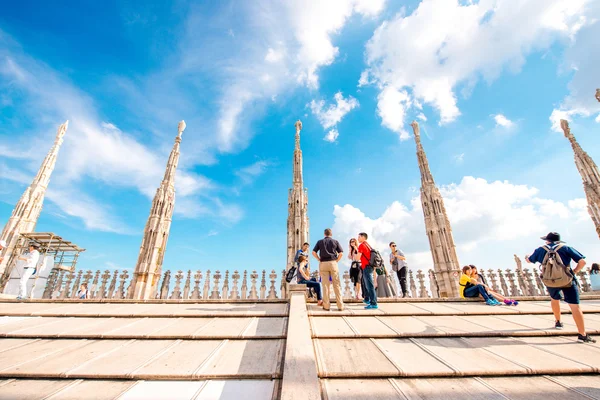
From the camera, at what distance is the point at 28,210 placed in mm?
17516

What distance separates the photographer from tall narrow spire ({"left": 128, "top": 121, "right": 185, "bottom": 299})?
532 inches

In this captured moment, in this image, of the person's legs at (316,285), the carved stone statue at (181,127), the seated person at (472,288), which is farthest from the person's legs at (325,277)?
the carved stone statue at (181,127)

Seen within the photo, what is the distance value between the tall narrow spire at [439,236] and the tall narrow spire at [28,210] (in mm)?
25342

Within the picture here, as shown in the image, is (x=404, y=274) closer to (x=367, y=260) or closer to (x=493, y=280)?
(x=367, y=260)

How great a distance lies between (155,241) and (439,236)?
1703cm

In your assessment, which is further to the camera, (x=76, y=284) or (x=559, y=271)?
(x=76, y=284)

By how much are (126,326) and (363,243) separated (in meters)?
5.04

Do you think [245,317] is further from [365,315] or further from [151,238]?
[151,238]

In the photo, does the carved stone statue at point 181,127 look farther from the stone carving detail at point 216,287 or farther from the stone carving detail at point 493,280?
the stone carving detail at point 493,280

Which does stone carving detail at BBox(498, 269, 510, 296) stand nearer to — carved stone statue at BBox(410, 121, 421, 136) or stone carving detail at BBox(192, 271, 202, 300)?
carved stone statue at BBox(410, 121, 421, 136)

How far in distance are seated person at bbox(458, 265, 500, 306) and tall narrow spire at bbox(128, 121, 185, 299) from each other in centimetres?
1419

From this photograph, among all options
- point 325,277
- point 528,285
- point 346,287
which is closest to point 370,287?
point 325,277

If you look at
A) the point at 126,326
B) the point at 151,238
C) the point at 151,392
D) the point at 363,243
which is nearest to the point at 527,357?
the point at 363,243

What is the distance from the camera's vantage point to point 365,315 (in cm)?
470
